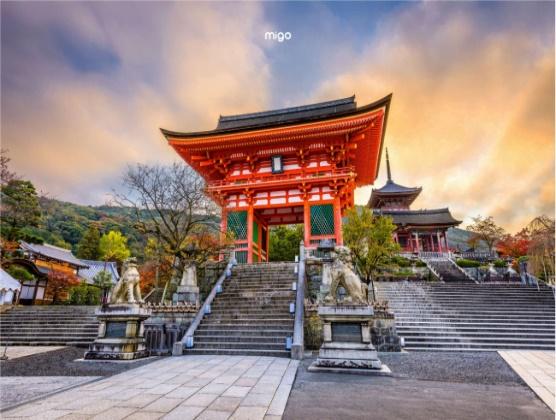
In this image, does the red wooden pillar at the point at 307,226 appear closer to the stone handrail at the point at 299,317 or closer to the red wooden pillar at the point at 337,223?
the red wooden pillar at the point at 337,223

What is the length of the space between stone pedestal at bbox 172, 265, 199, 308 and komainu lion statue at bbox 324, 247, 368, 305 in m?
5.52

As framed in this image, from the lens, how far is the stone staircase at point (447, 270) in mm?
19234

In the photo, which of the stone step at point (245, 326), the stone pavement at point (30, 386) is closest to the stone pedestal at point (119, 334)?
the stone pavement at point (30, 386)

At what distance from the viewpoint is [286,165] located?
17.0 meters

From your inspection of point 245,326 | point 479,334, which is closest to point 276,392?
point 245,326

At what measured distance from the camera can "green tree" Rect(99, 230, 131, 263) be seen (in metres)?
39.4

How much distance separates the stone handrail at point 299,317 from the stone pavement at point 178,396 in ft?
3.37

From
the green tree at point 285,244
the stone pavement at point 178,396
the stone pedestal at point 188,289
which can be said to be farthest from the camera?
the green tree at point 285,244

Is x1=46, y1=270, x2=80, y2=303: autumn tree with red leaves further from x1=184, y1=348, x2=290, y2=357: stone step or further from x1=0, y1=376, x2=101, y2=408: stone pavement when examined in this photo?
x1=0, y1=376, x2=101, y2=408: stone pavement

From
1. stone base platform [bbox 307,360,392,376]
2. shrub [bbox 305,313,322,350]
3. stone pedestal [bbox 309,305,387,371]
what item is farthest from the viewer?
shrub [bbox 305,313,322,350]

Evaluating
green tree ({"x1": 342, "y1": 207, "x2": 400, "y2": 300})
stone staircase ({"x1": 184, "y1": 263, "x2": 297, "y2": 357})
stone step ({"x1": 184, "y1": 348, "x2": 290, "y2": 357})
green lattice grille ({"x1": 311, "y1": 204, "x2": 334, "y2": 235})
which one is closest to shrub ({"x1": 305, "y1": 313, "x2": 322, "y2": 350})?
stone staircase ({"x1": 184, "y1": 263, "x2": 297, "y2": 357})

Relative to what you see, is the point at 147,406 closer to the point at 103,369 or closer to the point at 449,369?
the point at 103,369

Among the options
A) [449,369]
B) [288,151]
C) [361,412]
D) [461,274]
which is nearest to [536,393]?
[449,369]

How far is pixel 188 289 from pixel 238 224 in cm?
609
